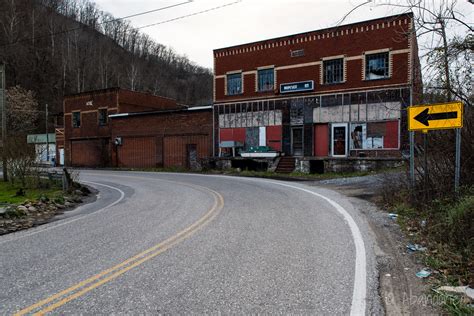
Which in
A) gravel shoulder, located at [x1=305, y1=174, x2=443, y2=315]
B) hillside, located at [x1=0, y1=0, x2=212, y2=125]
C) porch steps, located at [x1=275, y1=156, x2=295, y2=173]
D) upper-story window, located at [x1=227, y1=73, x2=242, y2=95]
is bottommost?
gravel shoulder, located at [x1=305, y1=174, x2=443, y2=315]

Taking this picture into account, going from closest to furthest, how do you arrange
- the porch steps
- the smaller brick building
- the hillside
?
the porch steps → the smaller brick building → the hillside

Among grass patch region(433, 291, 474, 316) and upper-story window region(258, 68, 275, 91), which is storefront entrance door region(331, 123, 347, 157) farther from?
grass patch region(433, 291, 474, 316)

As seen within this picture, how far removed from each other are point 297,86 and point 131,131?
60.9 feet

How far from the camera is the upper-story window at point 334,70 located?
2778cm

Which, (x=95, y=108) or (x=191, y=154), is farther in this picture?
(x=95, y=108)

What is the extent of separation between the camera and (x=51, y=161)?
48219 millimetres

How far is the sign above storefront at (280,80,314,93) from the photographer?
28719 millimetres

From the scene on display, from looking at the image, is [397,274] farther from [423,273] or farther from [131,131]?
[131,131]

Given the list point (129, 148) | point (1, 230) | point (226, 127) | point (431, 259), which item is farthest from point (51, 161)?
point (431, 259)

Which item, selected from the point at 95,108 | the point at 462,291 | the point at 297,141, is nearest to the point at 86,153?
the point at 95,108

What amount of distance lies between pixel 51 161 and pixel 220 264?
162ft

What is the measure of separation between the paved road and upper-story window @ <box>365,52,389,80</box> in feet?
64.1

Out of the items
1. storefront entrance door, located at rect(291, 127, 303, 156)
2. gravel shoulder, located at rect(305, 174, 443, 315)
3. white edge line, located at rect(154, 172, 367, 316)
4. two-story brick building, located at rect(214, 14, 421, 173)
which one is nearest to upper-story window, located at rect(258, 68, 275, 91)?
two-story brick building, located at rect(214, 14, 421, 173)

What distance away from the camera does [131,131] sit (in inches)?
1499
